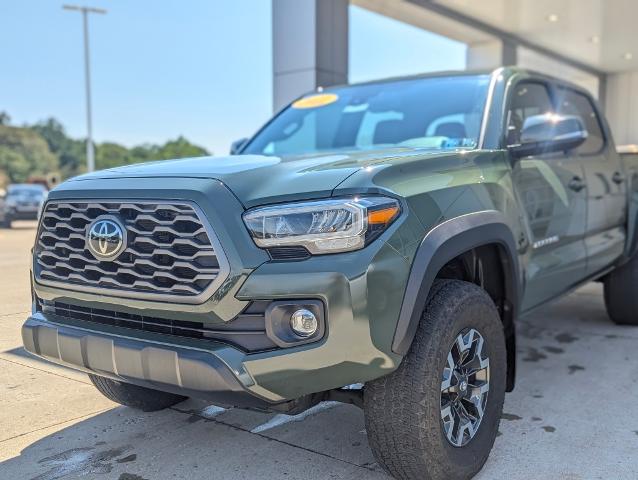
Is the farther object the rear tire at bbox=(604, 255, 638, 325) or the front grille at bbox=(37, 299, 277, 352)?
the rear tire at bbox=(604, 255, 638, 325)

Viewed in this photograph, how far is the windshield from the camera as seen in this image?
135 inches

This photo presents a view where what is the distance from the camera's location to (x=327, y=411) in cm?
338

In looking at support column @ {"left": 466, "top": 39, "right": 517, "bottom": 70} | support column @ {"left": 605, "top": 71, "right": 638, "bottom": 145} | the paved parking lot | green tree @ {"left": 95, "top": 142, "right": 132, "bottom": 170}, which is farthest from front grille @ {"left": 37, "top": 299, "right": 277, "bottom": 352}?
green tree @ {"left": 95, "top": 142, "right": 132, "bottom": 170}

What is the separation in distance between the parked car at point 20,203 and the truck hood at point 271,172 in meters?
19.7

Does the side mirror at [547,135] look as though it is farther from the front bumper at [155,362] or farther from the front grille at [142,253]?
the front bumper at [155,362]

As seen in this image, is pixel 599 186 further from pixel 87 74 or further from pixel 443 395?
pixel 87 74

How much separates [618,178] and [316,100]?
2249mm

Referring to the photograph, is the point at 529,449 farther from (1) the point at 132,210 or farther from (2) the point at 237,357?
(1) the point at 132,210

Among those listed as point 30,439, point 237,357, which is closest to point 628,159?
point 237,357

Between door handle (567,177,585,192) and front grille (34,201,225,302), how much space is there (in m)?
2.49

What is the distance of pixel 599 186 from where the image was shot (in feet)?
13.9

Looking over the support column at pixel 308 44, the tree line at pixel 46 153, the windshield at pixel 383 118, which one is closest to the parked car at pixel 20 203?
the support column at pixel 308 44

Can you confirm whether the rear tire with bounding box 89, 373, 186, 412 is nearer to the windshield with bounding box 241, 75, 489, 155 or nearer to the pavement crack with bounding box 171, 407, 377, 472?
the pavement crack with bounding box 171, 407, 377, 472

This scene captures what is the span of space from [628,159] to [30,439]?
447 centimetres
